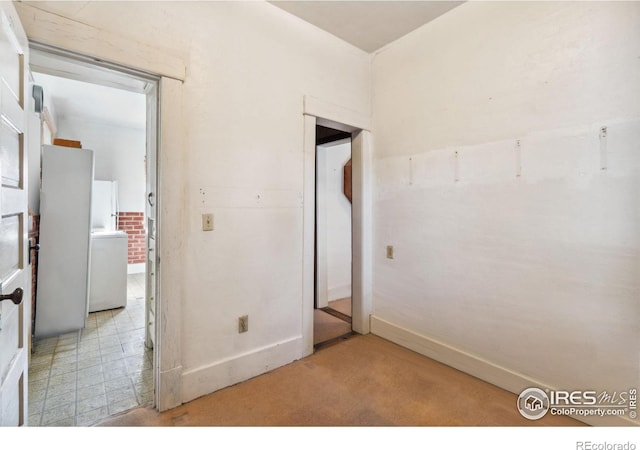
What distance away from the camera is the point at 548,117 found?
1.75 meters

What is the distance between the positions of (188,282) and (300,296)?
89cm

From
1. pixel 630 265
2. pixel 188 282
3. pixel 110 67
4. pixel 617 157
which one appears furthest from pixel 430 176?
pixel 110 67

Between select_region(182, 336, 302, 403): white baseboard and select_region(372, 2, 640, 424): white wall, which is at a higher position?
select_region(372, 2, 640, 424): white wall

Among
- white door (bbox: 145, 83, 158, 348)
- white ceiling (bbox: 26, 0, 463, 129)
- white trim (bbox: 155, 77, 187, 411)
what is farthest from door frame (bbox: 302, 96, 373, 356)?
white door (bbox: 145, 83, 158, 348)

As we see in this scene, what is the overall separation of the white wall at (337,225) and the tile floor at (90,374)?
2.26 meters

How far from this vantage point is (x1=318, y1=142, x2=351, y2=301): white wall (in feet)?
12.8

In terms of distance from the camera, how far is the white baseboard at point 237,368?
5.96 feet

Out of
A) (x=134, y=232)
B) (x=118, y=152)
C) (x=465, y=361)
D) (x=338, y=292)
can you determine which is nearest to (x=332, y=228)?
(x=338, y=292)

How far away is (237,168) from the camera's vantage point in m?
1.99

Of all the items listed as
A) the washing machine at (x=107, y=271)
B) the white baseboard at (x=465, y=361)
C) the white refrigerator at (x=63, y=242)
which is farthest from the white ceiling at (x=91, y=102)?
the white baseboard at (x=465, y=361)

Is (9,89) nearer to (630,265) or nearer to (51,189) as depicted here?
(51,189)

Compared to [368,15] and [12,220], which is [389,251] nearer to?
[368,15]

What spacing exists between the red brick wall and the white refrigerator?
2512 millimetres

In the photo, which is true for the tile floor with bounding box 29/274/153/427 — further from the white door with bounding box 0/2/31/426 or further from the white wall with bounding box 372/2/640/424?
the white wall with bounding box 372/2/640/424
